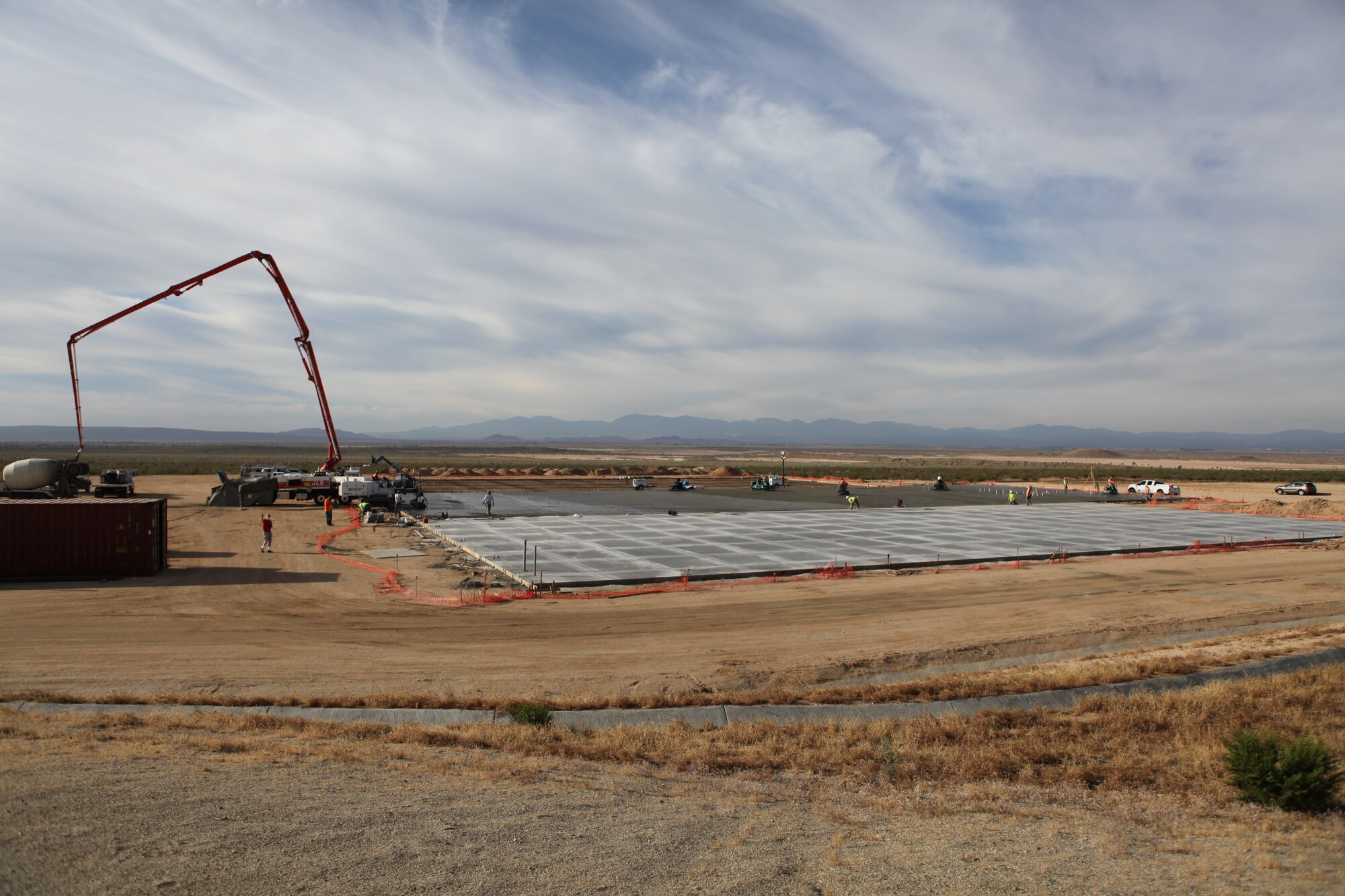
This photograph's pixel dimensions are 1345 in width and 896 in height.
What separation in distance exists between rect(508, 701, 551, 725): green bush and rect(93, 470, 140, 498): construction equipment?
4735cm

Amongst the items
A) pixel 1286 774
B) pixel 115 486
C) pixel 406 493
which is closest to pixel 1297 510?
pixel 1286 774

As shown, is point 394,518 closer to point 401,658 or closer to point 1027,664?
point 401,658

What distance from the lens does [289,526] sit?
4094 centimetres

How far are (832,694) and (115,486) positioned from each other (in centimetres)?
5245

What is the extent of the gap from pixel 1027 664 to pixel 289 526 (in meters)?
36.3

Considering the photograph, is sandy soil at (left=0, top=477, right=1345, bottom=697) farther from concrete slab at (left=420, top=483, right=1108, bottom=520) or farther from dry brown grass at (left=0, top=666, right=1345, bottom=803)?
concrete slab at (left=420, top=483, right=1108, bottom=520)

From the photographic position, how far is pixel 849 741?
37.5ft

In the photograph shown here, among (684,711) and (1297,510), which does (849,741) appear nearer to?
(684,711)

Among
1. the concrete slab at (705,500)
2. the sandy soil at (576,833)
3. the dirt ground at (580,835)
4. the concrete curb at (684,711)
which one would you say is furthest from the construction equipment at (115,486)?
the dirt ground at (580,835)

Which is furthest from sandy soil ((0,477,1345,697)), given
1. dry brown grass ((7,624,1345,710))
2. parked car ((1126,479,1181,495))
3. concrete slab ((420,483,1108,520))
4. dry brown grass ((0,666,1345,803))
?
parked car ((1126,479,1181,495))

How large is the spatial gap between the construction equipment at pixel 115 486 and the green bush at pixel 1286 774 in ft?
184

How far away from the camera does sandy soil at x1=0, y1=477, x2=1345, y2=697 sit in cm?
1569

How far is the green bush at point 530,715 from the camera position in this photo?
12375 millimetres

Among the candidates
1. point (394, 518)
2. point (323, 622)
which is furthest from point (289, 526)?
point (323, 622)
